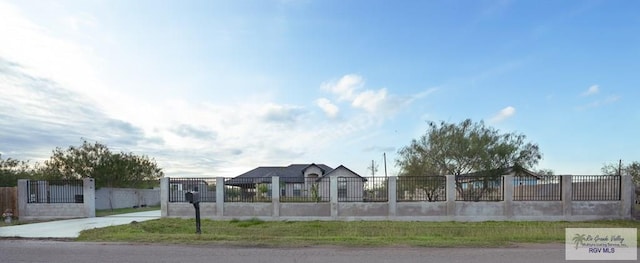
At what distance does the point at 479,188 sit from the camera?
21.4m

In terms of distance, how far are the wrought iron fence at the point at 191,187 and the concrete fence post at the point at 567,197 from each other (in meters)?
16.4

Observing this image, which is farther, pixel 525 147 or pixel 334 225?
pixel 525 147

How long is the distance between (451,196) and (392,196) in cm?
269

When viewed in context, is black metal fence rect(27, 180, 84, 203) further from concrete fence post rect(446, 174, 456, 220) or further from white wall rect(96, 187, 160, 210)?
concrete fence post rect(446, 174, 456, 220)

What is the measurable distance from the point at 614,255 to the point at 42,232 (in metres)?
16.2

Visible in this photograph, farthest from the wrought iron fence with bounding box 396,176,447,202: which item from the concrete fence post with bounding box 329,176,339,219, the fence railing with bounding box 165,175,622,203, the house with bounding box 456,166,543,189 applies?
the concrete fence post with bounding box 329,176,339,219

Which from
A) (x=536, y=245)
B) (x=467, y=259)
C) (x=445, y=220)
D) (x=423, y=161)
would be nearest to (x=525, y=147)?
(x=423, y=161)

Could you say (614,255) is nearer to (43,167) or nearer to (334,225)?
(334,225)

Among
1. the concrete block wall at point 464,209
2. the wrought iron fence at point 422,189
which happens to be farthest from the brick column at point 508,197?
the wrought iron fence at point 422,189

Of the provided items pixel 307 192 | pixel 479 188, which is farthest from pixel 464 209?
pixel 307 192

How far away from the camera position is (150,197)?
38625 millimetres

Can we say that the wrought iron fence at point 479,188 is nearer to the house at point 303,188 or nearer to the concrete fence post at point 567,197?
the concrete fence post at point 567,197

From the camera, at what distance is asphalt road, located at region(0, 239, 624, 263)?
852 cm

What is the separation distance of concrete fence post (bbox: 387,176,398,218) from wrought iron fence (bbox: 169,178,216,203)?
8471mm
